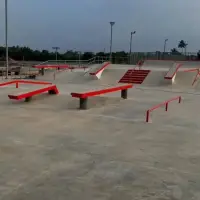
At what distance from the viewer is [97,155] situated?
5.90 metres

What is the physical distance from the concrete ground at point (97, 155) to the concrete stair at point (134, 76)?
13.7 meters

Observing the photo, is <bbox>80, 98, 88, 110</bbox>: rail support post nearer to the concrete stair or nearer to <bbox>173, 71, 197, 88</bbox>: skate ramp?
<bbox>173, 71, 197, 88</bbox>: skate ramp

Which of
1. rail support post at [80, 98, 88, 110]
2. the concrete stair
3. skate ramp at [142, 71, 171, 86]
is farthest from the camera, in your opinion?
the concrete stair

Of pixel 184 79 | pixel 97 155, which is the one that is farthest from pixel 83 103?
pixel 184 79

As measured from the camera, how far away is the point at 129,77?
2491cm

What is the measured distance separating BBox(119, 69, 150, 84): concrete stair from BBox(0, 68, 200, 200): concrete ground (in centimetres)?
1373

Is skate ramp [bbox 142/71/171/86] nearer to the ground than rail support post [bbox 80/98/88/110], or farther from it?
farther from it

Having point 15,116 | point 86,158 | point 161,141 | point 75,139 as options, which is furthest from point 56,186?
point 15,116

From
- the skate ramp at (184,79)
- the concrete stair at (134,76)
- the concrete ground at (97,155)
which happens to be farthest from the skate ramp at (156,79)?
the concrete ground at (97,155)

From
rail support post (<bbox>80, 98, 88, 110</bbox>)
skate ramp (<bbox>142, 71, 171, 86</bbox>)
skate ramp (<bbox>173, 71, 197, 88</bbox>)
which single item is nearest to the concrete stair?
skate ramp (<bbox>142, 71, 171, 86</bbox>)

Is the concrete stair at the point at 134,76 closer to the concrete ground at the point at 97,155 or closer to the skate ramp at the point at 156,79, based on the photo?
the skate ramp at the point at 156,79

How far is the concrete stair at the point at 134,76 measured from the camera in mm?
24125

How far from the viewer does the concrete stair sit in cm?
2412

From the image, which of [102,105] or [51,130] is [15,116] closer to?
[51,130]
